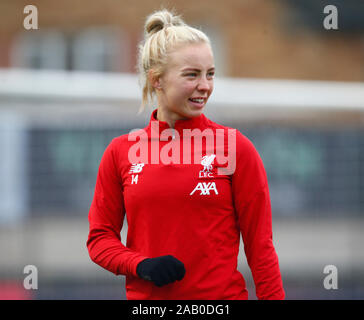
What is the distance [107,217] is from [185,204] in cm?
36

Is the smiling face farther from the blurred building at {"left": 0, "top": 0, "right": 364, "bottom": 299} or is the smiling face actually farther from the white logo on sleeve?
the blurred building at {"left": 0, "top": 0, "right": 364, "bottom": 299}

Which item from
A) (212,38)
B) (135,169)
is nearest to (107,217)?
(135,169)

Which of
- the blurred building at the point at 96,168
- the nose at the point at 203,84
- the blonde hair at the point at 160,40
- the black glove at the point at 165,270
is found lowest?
the black glove at the point at 165,270

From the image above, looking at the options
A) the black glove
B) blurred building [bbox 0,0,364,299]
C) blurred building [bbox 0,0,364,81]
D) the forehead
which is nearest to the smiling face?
the forehead

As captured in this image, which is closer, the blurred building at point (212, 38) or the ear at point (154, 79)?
the ear at point (154, 79)

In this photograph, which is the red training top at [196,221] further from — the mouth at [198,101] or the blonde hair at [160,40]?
the blonde hair at [160,40]

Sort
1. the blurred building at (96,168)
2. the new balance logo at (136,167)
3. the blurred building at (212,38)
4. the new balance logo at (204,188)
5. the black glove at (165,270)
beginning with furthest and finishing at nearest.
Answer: the blurred building at (212,38) < the blurred building at (96,168) < the new balance logo at (136,167) < the new balance logo at (204,188) < the black glove at (165,270)

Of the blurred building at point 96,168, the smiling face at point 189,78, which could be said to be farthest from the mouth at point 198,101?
the blurred building at point 96,168

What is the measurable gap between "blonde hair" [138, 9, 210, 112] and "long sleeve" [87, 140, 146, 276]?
0.30 m

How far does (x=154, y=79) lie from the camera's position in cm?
290

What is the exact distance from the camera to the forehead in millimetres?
2750

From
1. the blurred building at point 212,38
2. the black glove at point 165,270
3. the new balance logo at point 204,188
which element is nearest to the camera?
the black glove at point 165,270

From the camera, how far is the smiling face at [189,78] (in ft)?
9.04
